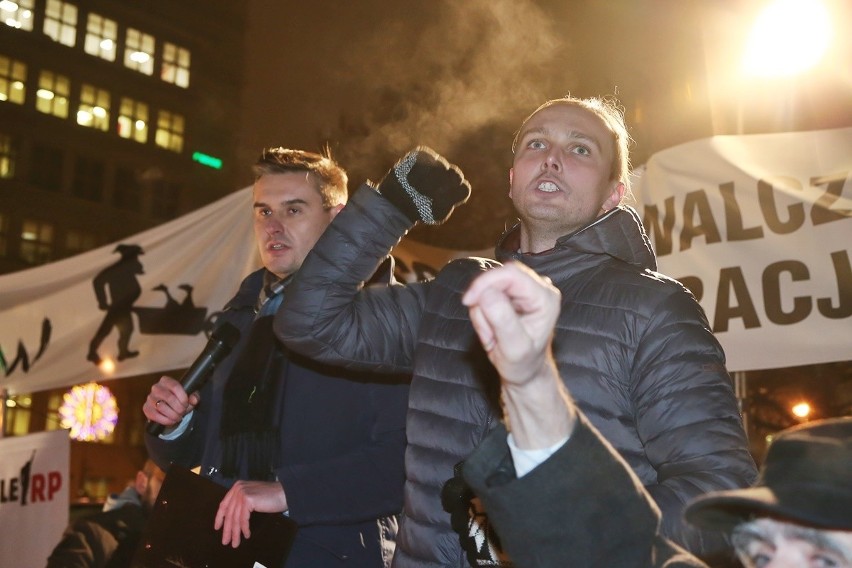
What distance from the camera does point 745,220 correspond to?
5266 mm

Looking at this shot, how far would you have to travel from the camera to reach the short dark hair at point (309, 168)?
397 cm

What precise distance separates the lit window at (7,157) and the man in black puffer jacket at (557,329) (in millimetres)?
44542

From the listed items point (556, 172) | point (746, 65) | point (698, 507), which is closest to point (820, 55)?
point (746, 65)

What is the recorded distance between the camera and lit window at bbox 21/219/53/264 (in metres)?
43.3

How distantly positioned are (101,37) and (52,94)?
13.5ft

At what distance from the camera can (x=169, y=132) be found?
49.9 meters

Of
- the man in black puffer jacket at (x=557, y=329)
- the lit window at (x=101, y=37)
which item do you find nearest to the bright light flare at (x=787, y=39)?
the man in black puffer jacket at (x=557, y=329)

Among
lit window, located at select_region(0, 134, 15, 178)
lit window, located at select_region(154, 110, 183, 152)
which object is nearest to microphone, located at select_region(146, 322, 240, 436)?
lit window, located at select_region(0, 134, 15, 178)

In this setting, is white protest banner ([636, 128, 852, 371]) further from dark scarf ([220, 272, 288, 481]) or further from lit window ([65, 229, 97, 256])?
lit window ([65, 229, 97, 256])

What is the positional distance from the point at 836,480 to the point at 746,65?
5384mm

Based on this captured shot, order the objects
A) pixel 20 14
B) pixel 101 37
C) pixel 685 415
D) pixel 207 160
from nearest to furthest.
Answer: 1. pixel 685 415
2. pixel 20 14
3. pixel 101 37
4. pixel 207 160

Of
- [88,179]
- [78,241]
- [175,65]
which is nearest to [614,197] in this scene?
[78,241]

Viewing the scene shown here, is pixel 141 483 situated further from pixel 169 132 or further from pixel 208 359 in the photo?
pixel 169 132

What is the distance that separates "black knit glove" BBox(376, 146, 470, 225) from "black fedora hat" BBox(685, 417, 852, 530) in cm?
142
